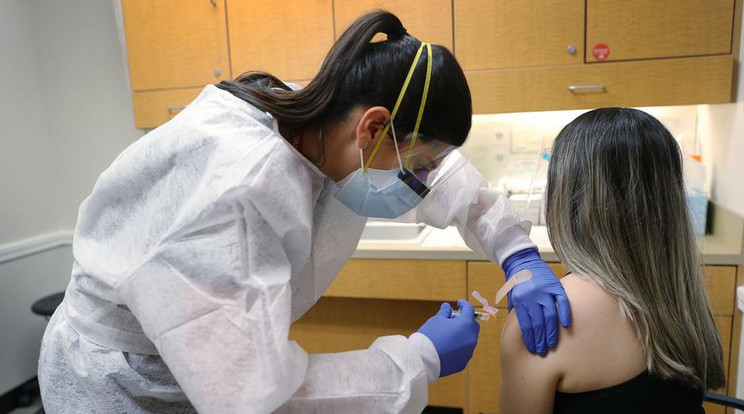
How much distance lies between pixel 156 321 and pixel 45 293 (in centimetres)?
269

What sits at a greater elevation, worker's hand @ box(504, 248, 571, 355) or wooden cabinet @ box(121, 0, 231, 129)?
wooden cabinet @ box(121, 0, 231, 129)

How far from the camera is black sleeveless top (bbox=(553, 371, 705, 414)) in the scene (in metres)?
0.96

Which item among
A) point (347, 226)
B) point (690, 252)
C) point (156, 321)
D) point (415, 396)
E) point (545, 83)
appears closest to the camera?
point (156, 321)

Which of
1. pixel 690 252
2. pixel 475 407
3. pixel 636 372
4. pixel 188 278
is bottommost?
pixel 475 407

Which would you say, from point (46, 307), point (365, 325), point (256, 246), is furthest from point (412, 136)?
point (46, 307)

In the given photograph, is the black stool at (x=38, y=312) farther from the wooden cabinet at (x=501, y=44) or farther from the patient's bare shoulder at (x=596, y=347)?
the patient's bare shoulder at (x=596, y=347)

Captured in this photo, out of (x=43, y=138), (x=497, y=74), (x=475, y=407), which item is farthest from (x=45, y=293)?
(x=497, y=74)

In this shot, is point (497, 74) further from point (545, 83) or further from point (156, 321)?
point (156, 321)

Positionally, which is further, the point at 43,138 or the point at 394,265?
the point at 43,138

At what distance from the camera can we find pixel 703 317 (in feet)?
3.48

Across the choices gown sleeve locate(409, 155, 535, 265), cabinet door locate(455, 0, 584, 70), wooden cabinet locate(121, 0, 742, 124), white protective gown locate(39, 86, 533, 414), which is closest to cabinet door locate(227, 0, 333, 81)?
wooden cabinet locate(121, 0, 742, 124)

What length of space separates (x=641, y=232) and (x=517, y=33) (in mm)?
1285

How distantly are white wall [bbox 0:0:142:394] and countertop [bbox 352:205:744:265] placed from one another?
1722mm

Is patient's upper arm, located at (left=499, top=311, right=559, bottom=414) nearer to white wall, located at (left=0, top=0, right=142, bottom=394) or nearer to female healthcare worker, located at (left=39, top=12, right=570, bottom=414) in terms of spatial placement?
female healthcare worker, located at (left=39, top=12, right=570, bottom=414)
